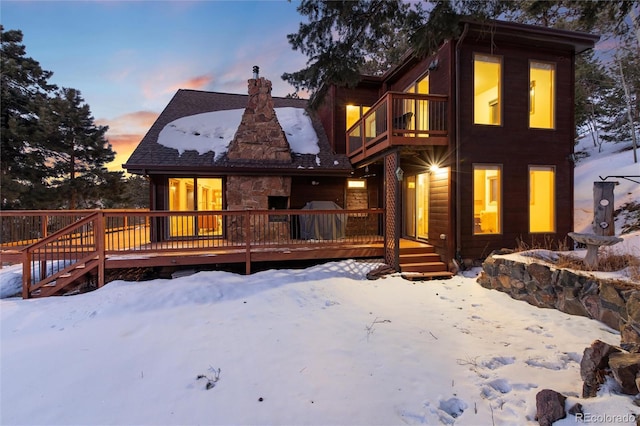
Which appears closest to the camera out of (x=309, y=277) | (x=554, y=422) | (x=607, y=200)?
(x=554, y=422)

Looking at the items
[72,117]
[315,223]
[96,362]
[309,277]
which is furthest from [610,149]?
[72,117]

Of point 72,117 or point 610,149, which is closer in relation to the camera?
point 72,117

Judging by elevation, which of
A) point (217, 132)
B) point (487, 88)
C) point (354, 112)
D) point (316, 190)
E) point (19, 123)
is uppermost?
point (19, 123)

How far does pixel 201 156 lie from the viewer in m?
9.20

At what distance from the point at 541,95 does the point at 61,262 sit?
12979mm

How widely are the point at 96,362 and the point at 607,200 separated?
779 cm

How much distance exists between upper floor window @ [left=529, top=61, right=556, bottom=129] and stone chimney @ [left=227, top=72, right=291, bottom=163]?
24.0 ft

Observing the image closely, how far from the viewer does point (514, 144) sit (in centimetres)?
795

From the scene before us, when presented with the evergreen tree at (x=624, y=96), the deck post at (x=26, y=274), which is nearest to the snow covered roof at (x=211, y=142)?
the deck post at (x=26, y=274)

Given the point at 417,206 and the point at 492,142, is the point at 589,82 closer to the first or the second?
the point at 492,142

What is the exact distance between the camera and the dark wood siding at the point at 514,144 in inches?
299

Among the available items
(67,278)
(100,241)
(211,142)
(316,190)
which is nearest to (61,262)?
(67,278)

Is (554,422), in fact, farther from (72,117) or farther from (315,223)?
(72,117)

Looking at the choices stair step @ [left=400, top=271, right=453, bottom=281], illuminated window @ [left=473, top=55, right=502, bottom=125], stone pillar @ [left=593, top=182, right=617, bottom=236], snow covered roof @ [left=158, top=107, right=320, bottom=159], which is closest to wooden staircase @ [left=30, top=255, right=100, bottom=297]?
snow covered roof @ [left=158, top=107, right=320, bottom=159]
